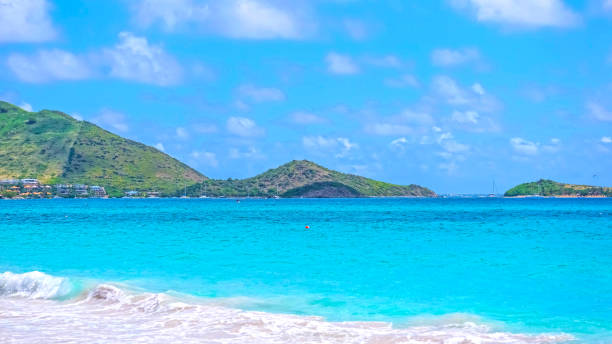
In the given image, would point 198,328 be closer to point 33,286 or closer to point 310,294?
point 310,294

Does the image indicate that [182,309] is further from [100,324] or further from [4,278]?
[4,278]

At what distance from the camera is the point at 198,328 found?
66.5 ft

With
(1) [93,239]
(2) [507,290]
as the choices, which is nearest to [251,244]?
(1) [93,239]

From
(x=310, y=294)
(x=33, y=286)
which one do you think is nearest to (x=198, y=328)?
(x=310, y=294)

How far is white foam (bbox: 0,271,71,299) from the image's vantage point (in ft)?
90.6

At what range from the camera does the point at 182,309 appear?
23.4 metres

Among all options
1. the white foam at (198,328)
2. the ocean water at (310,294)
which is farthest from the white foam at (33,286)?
the white foam at (198,328)

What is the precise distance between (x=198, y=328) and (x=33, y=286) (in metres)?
13.1

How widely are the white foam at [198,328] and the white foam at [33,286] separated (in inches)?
107

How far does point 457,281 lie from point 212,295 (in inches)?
545

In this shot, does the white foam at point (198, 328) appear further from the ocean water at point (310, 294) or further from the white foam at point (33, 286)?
the white foam at point (33, 286)

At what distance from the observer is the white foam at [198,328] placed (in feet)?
61.3

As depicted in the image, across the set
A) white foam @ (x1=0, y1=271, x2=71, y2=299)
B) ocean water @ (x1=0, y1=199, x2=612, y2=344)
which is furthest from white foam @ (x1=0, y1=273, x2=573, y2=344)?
white foam @ (x1=0, y1=271, x2=71, y2=299)

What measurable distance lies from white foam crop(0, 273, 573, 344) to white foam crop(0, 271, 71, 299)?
2.72 meters
